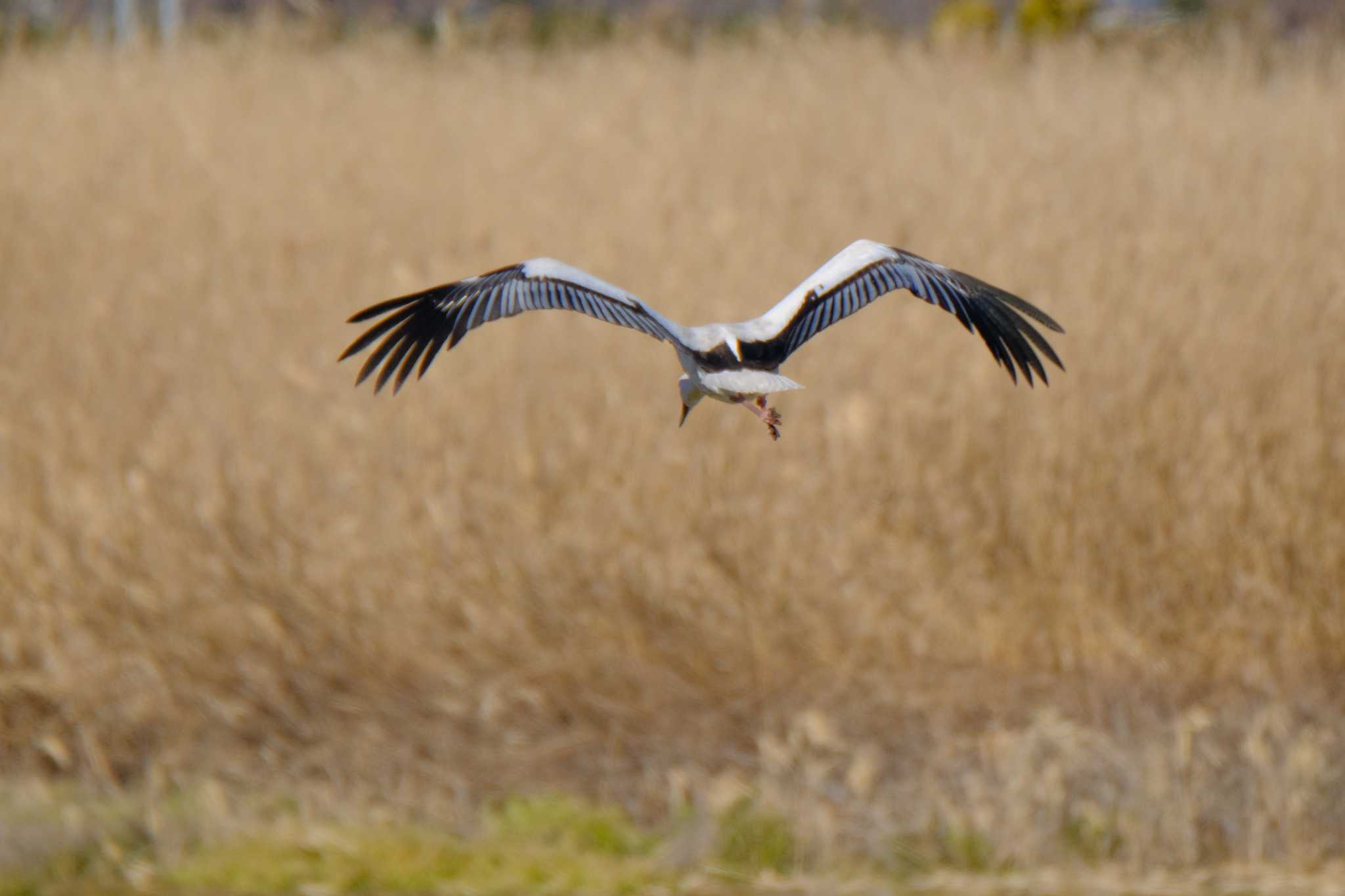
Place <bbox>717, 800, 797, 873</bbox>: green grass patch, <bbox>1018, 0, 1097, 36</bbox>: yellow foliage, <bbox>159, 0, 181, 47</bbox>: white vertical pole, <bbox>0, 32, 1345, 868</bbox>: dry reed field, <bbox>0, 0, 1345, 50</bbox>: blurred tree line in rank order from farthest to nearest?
<bbox>1018, 0, 1097, 36</bbox>: yellow foliage, <bbox>0, 0, 1345, 50</bbox>: blurred tree line, <bbox>159, 0, 181, 47</bbox>: white vertical pole, <bbox>0, 32, 1345, 868</bbox>: dry reed field, <bbox>717, 800, 797, 873</bbox>: green grass patch

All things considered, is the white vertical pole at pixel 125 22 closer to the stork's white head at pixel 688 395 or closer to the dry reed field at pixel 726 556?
the dry reed field at pixel 726 556

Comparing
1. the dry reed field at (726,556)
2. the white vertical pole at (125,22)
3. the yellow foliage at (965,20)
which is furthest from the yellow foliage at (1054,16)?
the white vertical pole at (125,22)

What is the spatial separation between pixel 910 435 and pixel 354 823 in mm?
2690

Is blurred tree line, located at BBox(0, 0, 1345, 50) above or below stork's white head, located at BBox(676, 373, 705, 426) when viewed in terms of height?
above

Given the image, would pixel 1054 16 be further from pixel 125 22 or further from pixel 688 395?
pixel 688 395

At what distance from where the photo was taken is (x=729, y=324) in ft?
3.03

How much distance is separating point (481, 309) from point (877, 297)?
10.3 inches

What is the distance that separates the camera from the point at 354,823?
600 centimetres

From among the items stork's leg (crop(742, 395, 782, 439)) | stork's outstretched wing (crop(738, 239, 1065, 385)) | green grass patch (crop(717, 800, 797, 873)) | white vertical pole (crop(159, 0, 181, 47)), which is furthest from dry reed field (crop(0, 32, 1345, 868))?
white vertical pole (crop(159, 0, 181, 47))

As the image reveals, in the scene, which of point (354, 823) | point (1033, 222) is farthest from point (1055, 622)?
point (354, 823)

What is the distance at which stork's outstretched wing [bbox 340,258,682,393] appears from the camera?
0.92 metres

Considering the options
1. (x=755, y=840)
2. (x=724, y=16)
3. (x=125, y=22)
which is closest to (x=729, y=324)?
(x=755, y=840)

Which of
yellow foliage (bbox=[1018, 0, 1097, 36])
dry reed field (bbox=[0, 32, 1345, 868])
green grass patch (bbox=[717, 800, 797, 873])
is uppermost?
yellow foliage (bbox=[1018, 0, 1097, 36])

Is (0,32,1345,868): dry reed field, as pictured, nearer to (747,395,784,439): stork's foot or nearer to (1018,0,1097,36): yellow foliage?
(747,395,784,439): stork's foot
